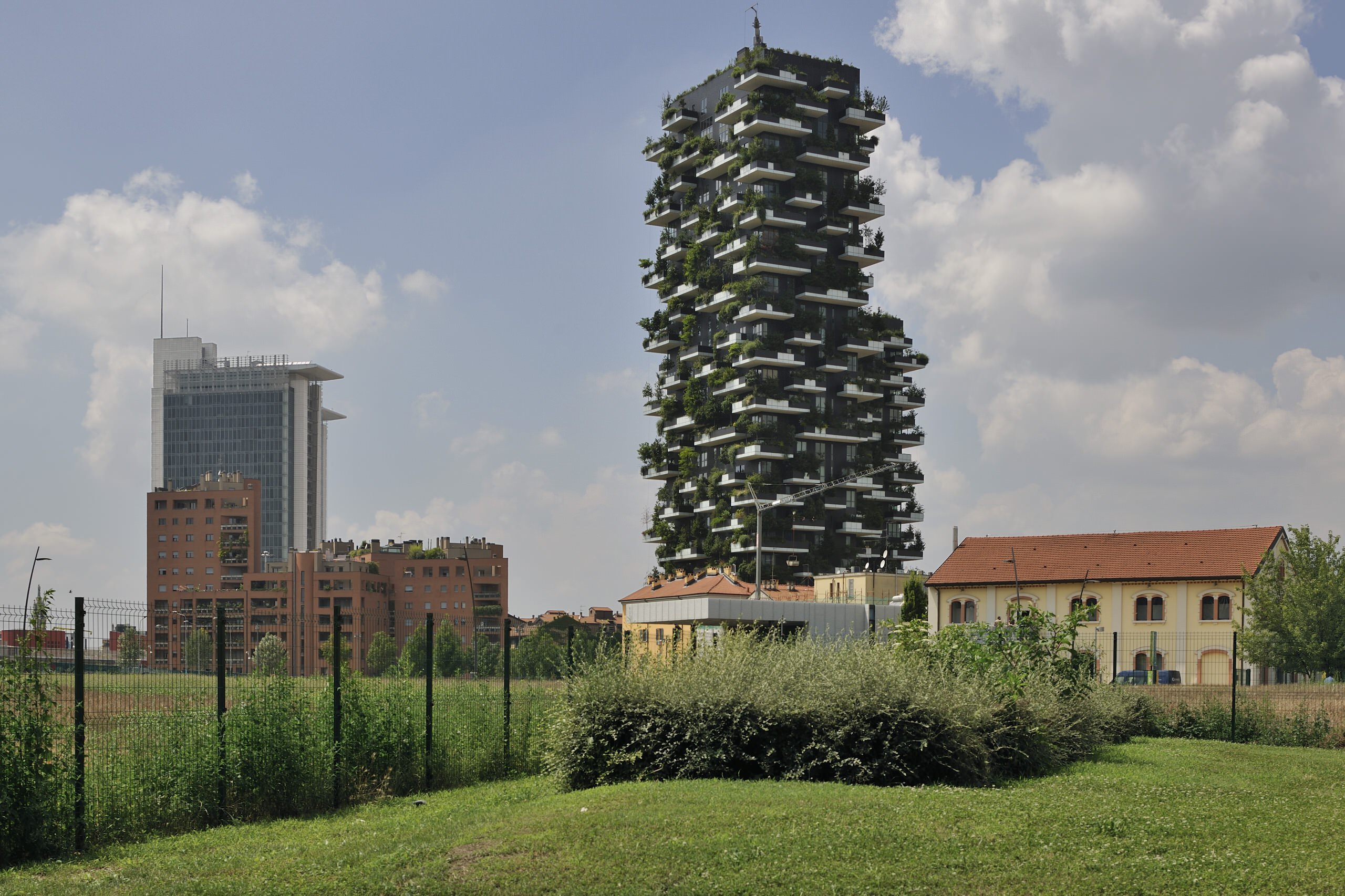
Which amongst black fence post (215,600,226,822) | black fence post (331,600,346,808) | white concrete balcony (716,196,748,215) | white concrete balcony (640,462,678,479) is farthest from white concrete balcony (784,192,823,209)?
black fence post (215,600,226,822)

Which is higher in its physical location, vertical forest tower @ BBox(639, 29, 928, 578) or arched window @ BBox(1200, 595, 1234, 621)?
vertical forest tower @ BBox(639, 29, 928, 578)

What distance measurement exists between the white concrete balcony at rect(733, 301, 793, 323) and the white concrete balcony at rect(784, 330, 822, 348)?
63.3 inches

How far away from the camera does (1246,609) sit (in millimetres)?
63688

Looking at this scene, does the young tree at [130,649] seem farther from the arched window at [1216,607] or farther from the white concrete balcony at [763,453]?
the white concrete balcony at [763,453]

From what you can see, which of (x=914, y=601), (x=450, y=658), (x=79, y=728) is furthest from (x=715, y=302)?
(x=79, y=728)

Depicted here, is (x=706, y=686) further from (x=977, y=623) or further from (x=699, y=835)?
(x=977, y=623)

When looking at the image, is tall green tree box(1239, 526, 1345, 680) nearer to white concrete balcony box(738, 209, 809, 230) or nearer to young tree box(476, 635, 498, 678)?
young tree box(476, 635, 498, 678)

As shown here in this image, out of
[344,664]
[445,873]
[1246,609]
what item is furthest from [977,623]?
[1246,609]

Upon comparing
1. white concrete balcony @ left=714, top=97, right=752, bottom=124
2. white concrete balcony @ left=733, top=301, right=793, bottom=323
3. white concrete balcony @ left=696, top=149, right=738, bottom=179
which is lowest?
white concrete balcony @ left=733, top=301, right=793, bottom=323

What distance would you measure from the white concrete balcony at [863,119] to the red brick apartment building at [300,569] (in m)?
55.8

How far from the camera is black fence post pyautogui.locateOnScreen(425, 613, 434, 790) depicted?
1748cm

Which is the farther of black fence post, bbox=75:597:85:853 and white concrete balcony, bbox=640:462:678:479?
white concrete balcony, bbox=640:462:678:479

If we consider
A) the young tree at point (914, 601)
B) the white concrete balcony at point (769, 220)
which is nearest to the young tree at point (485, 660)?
the young tree at point (914, 601)

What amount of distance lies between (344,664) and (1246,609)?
5892cm
